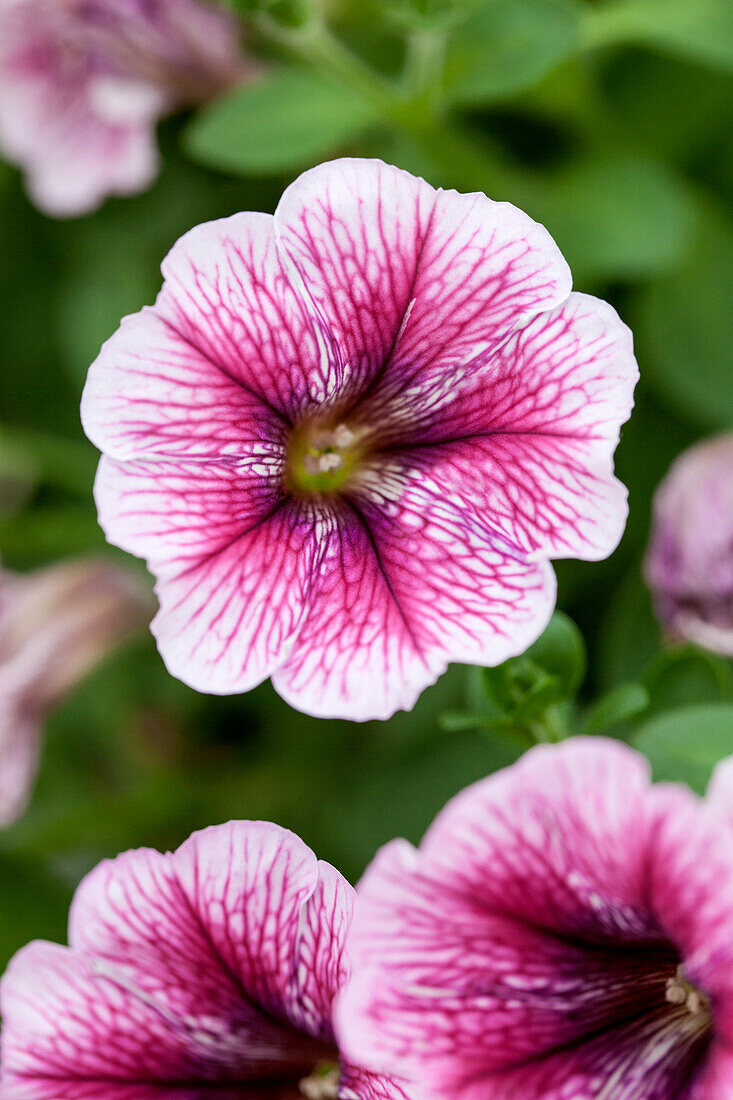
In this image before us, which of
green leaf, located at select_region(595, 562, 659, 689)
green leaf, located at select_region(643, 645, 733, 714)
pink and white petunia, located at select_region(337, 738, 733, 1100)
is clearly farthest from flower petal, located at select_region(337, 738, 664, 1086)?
green leaf, located at select_region(595, 562, 659, 689)

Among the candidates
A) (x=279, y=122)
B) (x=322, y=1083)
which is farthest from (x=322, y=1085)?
(x=279, y=122)

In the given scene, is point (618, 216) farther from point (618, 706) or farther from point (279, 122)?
point (618, 706)

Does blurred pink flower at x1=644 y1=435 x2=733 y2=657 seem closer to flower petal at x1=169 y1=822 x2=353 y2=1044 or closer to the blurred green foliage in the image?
the blurred green foliage

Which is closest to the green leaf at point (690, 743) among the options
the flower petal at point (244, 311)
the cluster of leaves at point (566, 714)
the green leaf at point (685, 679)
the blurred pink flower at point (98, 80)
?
the cluster of leaves at point (566, 714)

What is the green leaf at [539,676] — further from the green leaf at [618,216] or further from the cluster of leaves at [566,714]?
the green leaf at [618,216]

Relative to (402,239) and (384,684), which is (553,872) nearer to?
(384,684)

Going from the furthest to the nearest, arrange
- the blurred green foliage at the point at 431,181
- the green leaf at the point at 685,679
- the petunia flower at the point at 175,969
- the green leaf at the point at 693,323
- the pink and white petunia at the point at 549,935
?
1. the green leaf at the point at 693,323
2. the blurred green foliage at the point at 431,181
3. the green leaf at the point at 685,679
4. the petunia flower at the point at 175,969
5. the pink and white petunia at the point at 549,935
